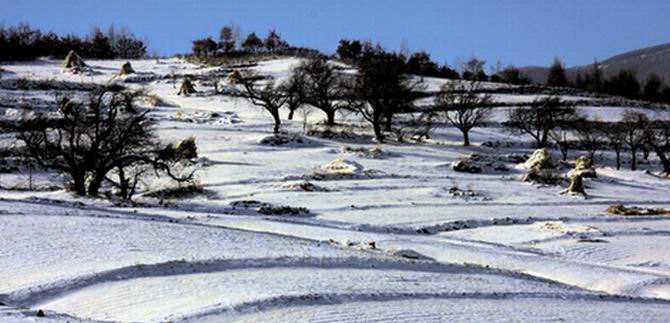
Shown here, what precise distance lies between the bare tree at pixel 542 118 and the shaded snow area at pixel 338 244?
7704 mm

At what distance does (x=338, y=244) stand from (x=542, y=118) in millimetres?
43458

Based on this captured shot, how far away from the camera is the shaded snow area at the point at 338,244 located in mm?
10508

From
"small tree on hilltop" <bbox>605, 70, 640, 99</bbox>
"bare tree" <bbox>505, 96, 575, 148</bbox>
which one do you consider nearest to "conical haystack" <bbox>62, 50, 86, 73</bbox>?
"bare tree" <bbox>505, 96, 575, 148</bbox>

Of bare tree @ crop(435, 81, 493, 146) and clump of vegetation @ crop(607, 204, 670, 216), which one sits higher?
bare tree @ crop(435, 81, 493, 146)

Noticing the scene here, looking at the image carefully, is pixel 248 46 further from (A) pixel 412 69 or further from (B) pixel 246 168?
(B) pixel 246 168

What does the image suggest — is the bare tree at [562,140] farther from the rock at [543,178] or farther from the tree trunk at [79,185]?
the tree trunk at [79,185]

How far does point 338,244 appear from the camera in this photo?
59.5 ft

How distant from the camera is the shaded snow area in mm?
10508

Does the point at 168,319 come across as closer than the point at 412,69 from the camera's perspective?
Yes

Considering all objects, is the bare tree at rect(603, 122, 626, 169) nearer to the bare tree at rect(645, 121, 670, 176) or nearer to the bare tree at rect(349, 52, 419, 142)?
the bare tree at rect(645, 121, 670, 176)

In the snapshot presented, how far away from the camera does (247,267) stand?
12844 millimetres

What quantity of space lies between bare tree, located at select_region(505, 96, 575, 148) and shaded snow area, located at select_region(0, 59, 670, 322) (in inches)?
303

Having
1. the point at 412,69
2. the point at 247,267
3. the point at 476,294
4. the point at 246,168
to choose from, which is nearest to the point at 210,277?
the point at 247,267

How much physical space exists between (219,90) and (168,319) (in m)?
66.7
